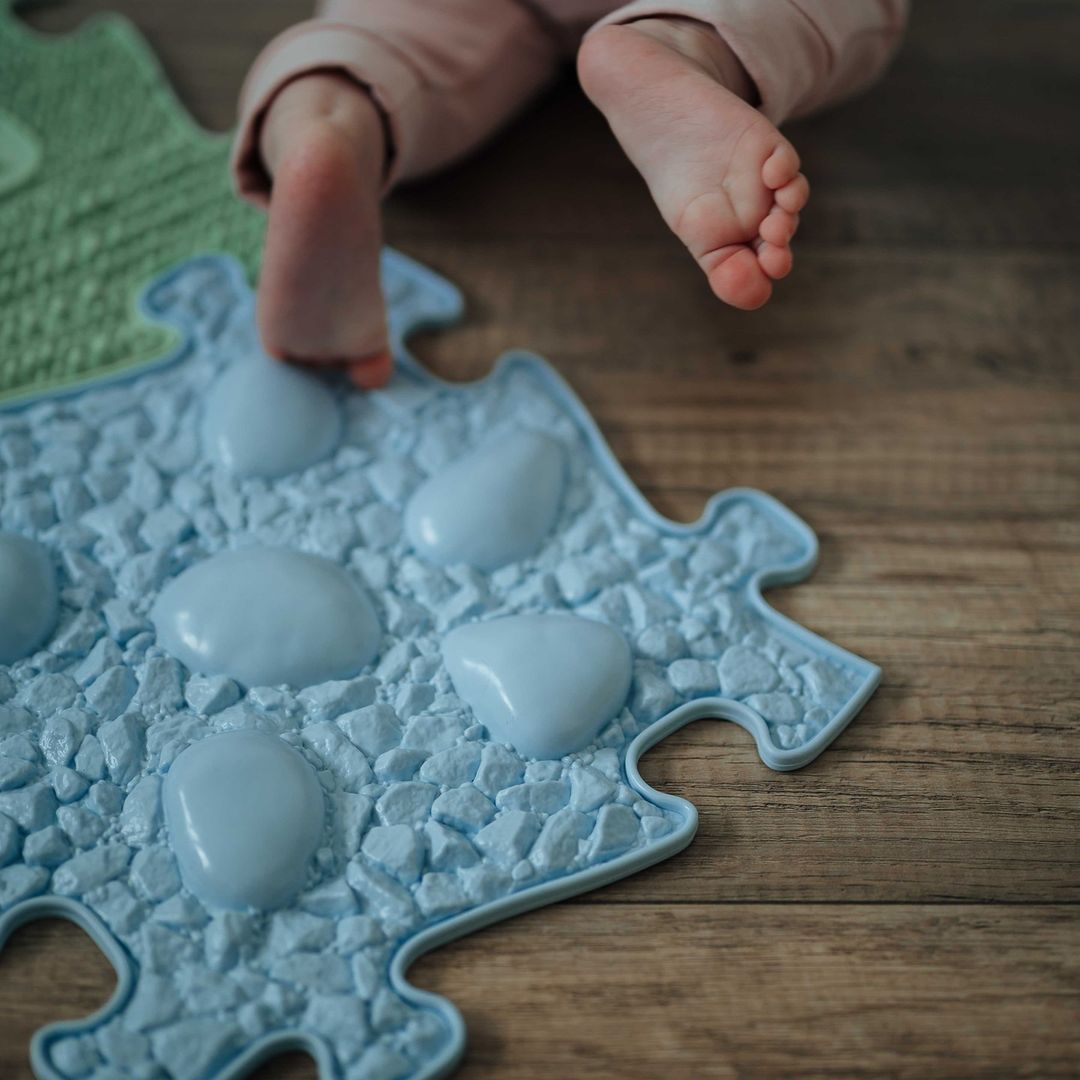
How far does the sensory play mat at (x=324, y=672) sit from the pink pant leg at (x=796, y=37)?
0.24 m

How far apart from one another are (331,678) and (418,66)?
440 millimetres

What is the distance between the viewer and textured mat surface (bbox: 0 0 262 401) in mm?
853

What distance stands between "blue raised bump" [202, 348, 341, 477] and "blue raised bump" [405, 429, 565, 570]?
0.08 metres

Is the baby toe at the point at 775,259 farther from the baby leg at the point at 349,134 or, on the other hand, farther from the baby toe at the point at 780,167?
the baby leg at the point at 349,134

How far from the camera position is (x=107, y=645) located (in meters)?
0.69

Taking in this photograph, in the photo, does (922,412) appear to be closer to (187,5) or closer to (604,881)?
(604,881)

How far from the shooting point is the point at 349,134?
0.77m

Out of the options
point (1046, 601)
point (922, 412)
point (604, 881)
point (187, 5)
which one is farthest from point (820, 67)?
point (187, 5)

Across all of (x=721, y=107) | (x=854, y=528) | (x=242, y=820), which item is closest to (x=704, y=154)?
(x=721, y=107)

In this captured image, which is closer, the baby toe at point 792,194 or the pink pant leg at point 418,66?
the baby toe at point 792,194

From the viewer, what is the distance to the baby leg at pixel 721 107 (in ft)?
2.17

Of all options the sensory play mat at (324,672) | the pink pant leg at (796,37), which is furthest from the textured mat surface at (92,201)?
the pink pant leg at (796,37)

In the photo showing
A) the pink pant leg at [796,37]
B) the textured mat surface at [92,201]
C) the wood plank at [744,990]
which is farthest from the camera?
the textured mat surface at [92,201]

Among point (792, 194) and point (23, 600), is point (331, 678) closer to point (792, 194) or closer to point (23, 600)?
point (23, 600)
